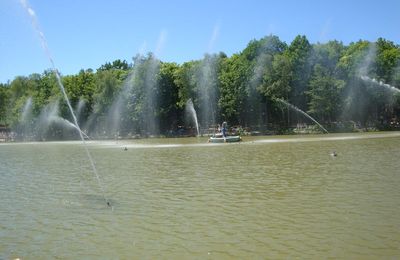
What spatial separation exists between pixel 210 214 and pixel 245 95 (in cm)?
6780

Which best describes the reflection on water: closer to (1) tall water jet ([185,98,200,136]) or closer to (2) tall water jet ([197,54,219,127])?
(2) tall water jet ([197,54,219,127])

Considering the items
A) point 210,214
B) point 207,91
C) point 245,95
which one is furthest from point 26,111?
point 210,214

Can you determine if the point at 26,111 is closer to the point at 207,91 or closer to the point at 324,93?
the point at 207,91

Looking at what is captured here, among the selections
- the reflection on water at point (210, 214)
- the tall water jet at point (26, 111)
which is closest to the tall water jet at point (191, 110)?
the tall water jet at point (26, 111)

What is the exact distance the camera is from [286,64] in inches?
3019

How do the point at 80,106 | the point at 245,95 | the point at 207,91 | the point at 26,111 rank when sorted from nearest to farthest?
the point at 245,95 < the point at 207,91 < the point at 80,106 < the point at 26,111

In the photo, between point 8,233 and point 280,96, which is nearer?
point 8,233

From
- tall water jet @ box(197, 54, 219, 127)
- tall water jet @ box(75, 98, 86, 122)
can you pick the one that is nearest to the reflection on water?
tall water jet @ box(197, 54, 219, 127)

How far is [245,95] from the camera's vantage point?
3150 inches

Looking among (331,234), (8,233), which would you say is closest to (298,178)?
(331,234)

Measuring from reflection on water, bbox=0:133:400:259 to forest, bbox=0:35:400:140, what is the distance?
53421 mm

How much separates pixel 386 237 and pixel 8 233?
923 cm

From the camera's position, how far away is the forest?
75938mm

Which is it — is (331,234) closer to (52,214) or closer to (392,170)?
(52,214)
